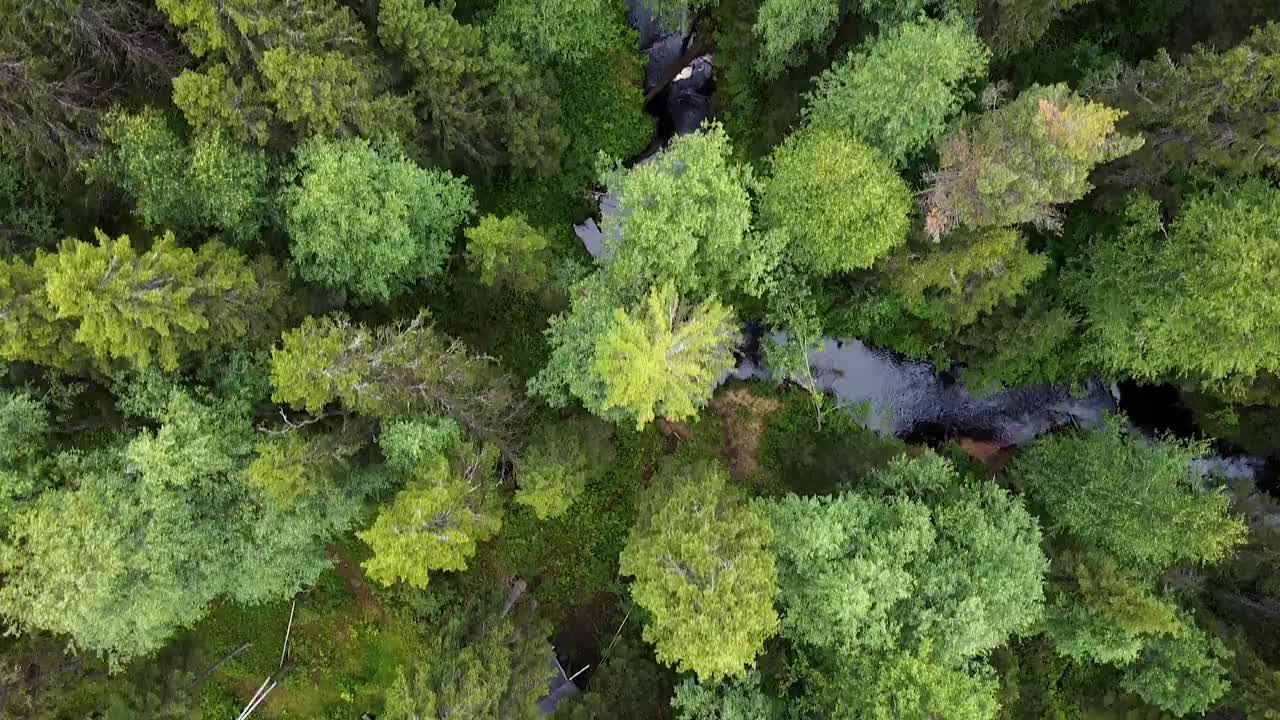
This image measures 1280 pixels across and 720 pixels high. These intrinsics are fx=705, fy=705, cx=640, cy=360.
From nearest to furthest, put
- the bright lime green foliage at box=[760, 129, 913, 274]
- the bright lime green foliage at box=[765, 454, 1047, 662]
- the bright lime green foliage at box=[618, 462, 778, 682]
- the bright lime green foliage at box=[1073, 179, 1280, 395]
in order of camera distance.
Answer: the bright lime green foliage at box=[618, 462, 778, 682] → the bright lime green foliage at box=[1073, 179, 1280, 395] → the bright lime green foliage at box=[765, 454, 1047, 662] → the bright lime green foliage at box=[760, 129, 913, 274]

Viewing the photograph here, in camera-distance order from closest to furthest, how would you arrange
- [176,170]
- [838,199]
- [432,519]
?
[432,519] → [176,170] → [838,199]

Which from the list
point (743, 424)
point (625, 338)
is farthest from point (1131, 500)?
point (625, 338)

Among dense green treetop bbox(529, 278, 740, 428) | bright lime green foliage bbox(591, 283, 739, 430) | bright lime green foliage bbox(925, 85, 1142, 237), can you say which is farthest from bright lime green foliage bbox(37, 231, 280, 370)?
bright lime green foliage bbox(925, 85, 1142, 237)

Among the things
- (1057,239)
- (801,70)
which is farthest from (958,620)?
(801,70)

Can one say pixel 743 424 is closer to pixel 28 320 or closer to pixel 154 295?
pixel 154 295

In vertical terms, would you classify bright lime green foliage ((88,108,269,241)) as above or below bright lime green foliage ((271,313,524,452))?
above

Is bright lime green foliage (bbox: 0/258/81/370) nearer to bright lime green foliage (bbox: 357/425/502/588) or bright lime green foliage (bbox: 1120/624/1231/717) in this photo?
bright lime green foliage (bbox: 357/425/502/588)
